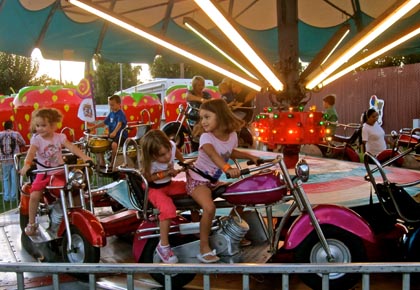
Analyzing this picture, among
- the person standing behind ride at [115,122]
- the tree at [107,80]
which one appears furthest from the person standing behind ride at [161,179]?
the tree at [107,80]

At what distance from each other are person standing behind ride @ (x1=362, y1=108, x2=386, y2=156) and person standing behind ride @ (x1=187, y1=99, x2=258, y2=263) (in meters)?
4.51

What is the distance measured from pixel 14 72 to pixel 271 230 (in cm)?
3323

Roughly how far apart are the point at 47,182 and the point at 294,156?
325 centimetres

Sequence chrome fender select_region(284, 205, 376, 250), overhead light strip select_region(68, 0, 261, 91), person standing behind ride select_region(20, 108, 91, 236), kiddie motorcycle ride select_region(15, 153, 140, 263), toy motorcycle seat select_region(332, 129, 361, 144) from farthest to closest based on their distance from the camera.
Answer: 1. toy motorcycle seat select_region(332, 129, 361, 144)
2. overhead light strip select_region(68, 0, 261, 91)
3. person standing behind ride select_region(20, 108, 91, 236)
4. kiddie motorcycle ride select_region(15, 153, 140, 263)
5. chrome fender select_region(284, 205, 376, 250)

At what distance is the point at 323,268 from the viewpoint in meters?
1.79

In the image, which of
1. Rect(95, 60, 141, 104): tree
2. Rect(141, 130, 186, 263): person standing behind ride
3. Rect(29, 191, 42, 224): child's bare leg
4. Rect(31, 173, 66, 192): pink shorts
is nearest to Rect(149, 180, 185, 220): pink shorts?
Rect(141, 130, 186, 263): person standing behind ride

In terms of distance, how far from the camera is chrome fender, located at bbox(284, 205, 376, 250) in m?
3.20

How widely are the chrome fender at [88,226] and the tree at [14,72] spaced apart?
31.6 m

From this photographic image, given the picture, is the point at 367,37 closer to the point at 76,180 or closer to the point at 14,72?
the point at 76,180

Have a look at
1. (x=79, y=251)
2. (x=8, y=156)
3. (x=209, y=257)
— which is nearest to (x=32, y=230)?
(x=79, y=251)

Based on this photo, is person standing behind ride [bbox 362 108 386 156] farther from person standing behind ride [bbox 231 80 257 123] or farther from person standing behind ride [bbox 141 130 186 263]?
person standing behind ride [bbox 141 130 186 263]

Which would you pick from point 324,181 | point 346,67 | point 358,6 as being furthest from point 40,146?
point 358,6

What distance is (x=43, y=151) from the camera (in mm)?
4285

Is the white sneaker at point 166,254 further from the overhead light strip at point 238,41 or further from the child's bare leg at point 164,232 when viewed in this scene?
the overhead light strip at point 238,41
